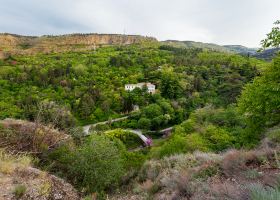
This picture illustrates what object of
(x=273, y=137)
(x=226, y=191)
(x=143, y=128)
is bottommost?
(x=143, y=128)

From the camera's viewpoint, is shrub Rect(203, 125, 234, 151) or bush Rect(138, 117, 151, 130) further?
bush Rect(138, 117, 151, 130)

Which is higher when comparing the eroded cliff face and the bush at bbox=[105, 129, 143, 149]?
the eroded cliff face

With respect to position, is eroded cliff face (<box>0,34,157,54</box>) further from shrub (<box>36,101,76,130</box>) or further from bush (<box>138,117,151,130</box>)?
shrub (<box>36,101,76,130</box>)

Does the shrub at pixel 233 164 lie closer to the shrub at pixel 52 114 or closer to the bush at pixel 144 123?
the shrub at pixel 52 114

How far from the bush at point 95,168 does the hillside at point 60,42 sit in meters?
83.5

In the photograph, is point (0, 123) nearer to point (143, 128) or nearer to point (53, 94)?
point (143, 128)

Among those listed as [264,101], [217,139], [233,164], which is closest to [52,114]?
[233,164]

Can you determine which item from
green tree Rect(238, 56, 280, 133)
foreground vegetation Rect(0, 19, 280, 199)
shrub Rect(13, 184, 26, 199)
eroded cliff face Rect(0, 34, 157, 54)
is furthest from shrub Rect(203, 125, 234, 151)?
eroded cliff face Rect(0, 34, 157, 54)

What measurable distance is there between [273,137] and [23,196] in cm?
745

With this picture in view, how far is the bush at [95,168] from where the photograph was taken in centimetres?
844

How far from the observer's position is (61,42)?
359 ft

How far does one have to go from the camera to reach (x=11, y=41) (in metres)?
99.6

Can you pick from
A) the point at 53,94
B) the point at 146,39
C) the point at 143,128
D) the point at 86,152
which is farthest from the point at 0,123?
the point at 146,39

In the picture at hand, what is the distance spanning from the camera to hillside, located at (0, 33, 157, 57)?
314ft
